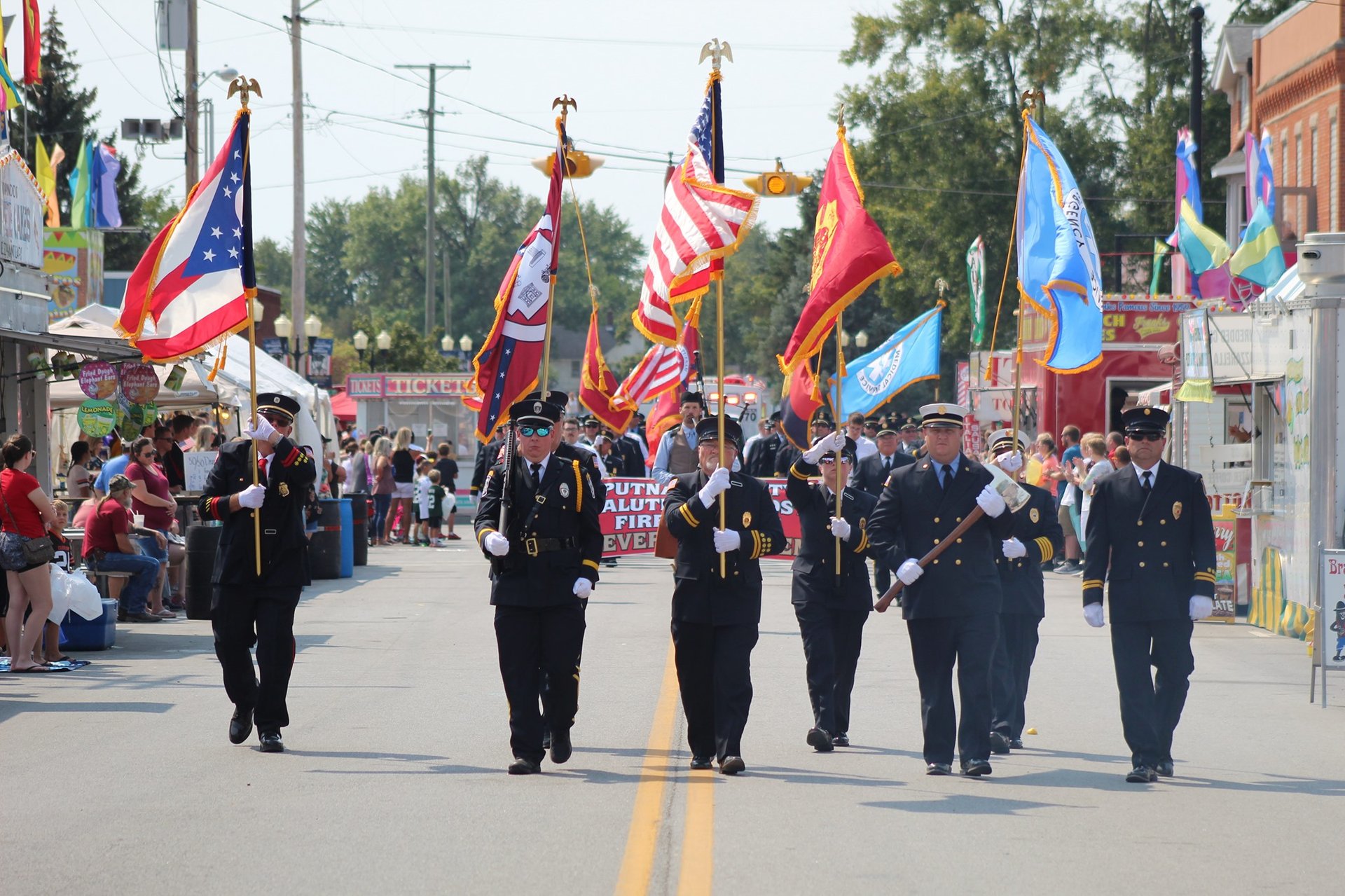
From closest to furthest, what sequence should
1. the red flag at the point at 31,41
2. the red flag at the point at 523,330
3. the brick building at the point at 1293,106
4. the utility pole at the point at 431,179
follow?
1. the red flag at the point at 523,330
2. the red flag at the point at 31,41
3. the brick building at the point at 1293,106
4. the utility pole at the point at 431,179

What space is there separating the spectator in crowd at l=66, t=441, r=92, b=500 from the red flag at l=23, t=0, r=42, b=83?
5.84m

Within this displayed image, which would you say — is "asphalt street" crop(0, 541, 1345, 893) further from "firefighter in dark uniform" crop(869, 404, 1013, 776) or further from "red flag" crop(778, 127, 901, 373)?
→ "red flag" crop(778, 127, 901, 373)

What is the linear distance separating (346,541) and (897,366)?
7.66 m

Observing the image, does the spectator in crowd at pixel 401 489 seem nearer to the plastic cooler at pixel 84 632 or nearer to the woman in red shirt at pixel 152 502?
the woman in red shirt at pixel 152 502

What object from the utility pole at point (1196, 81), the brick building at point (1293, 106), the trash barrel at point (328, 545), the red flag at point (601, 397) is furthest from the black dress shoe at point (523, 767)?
the utility pole at point (1196, 81)

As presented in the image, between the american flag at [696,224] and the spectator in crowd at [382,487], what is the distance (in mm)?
16760

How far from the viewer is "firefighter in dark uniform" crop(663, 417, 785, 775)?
8.91 meters

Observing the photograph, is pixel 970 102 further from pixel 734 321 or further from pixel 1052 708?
pixel 734 321

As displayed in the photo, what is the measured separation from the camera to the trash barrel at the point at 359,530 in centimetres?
2427

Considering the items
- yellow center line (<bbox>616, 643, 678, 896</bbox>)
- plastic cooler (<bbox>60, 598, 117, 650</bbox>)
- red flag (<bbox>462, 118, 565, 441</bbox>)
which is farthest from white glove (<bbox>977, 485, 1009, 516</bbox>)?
plastic cooler (<bbox>60, 598, 117, 650</bbox>)

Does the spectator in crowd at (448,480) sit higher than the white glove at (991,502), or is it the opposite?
the white glove at (991,502)

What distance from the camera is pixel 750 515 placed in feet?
30.1

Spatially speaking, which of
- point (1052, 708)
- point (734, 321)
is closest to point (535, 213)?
point (734, 321)

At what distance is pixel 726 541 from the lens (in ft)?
28.9
